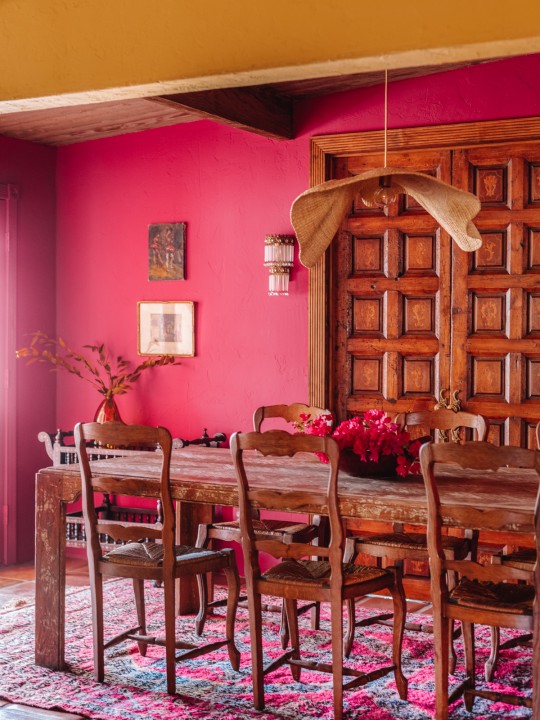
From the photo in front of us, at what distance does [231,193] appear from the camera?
20.4 feet

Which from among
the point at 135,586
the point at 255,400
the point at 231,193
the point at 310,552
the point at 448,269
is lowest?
the point at 135,586

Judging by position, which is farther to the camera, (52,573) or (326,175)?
(326,175)

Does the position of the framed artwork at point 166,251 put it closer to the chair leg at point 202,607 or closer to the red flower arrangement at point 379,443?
the chair leg at point 202,607

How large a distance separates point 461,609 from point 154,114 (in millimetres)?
3855

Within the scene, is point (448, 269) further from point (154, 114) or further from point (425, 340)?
point (154, 114)

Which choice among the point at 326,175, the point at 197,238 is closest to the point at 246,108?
the point at 326,175

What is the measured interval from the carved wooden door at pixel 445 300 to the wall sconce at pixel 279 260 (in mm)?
288

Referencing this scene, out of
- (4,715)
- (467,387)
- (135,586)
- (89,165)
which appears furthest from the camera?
(89,165)

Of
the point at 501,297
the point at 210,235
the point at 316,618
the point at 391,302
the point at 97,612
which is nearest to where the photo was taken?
the point at 97,612

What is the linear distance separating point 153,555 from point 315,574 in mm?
721

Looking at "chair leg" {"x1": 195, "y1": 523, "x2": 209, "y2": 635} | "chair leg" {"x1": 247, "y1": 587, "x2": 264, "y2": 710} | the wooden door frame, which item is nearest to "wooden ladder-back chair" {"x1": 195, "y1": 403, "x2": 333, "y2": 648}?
"chair leg" {"x1": 195, "y1": 523, "x2": 209, "y2": 635}

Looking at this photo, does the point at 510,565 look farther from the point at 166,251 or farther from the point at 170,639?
the point at 166,251

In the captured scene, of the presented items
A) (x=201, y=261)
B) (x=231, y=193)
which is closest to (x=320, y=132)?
(x=231, y=193)

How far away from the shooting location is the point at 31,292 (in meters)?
6.75
